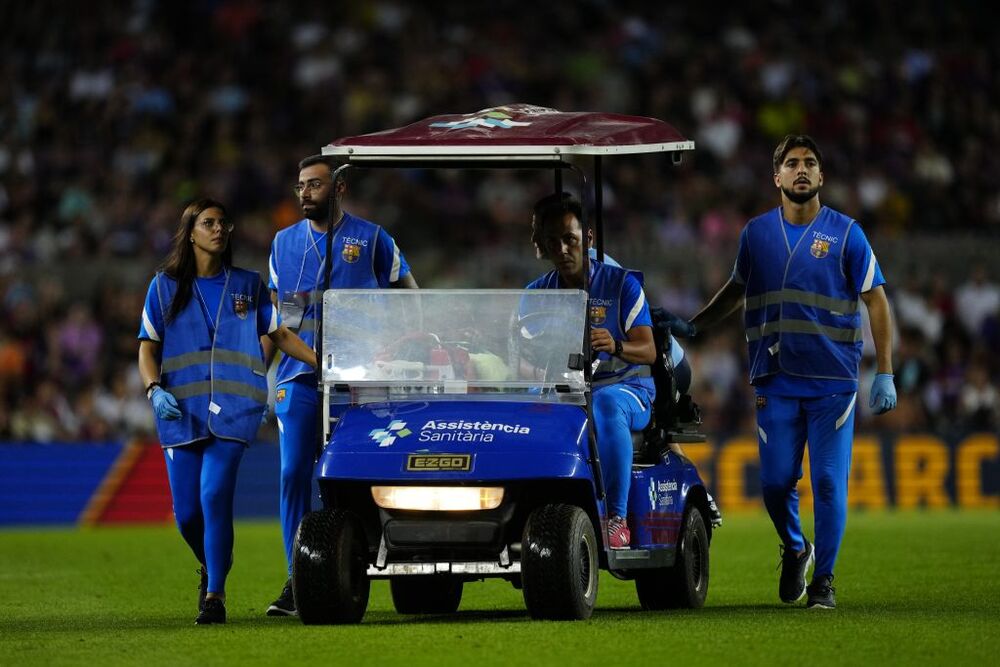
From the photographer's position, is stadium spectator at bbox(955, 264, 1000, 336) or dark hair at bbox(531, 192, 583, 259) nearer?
dark hair at bbox(531, 192, 583, 259)

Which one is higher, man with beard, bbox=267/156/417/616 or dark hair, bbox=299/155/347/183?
dark hair, bbox=299/155/347/183

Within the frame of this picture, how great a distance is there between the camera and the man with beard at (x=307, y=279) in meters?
10.5

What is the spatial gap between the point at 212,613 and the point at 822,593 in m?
3.05

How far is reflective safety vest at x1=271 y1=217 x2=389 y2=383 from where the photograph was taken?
10.6 metres

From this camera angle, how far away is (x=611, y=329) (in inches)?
393

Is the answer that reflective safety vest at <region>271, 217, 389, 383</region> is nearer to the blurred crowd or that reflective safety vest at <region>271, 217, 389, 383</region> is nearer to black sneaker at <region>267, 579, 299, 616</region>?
black sneaker at <region>267, 579, 299, 616</region>

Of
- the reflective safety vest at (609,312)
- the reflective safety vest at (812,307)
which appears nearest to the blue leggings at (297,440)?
the reflective safety vest at (609,312)

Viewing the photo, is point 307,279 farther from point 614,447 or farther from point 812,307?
point 812,307

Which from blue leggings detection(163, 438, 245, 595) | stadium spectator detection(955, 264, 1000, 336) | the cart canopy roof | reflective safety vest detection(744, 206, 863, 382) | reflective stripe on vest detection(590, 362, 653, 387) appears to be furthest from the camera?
stadium spectator detection(955, 264, 1000, 336)

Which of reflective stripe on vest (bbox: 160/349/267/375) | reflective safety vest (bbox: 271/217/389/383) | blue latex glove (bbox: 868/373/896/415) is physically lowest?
blue latex glove (bbox: 868/373/896/415)

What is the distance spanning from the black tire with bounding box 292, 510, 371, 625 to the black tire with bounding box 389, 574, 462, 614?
121cm

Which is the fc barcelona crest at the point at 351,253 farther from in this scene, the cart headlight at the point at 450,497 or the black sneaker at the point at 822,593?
the black sneaker at the point at 822,593

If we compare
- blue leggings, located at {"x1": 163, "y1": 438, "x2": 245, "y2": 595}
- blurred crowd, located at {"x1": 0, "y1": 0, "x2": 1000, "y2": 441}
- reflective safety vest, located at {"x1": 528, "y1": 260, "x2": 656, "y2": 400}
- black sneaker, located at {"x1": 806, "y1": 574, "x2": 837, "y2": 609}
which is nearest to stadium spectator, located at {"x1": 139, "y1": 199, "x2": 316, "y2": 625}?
blue leggings, located at {"x1": 163, "y1": 438, "x2": 245, "y2": 595}

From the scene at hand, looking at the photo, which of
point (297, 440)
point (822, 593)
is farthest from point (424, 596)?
point (822, 593)
